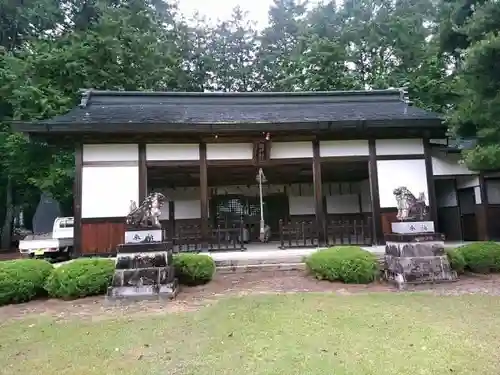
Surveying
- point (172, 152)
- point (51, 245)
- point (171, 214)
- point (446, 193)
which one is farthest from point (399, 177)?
point (51, 245)

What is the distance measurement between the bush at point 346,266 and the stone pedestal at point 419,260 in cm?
45

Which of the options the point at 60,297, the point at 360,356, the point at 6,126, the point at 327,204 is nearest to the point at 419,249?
the point at 360,356

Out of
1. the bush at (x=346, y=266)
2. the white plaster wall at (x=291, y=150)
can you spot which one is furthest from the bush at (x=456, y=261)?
the white plaster wall at (x=291, y=150)

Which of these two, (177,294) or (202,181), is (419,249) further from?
(202,181)

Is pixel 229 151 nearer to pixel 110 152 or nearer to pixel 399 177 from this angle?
pixel 110 152

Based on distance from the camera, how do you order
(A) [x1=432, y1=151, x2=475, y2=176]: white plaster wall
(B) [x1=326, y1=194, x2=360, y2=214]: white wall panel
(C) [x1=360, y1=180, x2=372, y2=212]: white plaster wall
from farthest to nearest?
(B) [x1=326, y1=194, x2=360, y2=214]: white wall panel < (C) [x1=360, y1=180, x2=372, y2=212]: white plaster wall < (A) [x1=432, y1=151, x2=475, y2=176]: white plaster wall

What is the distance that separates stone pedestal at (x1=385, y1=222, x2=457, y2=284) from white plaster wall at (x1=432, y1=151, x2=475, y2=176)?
14.6 ft

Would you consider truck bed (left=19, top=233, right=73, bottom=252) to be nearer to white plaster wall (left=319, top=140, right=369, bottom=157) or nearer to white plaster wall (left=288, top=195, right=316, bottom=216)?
white plaster wall (left=319, top=140, right=369, bottom=157)

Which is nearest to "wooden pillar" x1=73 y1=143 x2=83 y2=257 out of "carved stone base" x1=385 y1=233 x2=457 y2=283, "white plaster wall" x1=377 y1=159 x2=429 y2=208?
"carved stone base" x1=385 y1=233 x2=457 y2=283

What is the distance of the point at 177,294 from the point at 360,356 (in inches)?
143

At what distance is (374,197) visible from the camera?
10.1 meters

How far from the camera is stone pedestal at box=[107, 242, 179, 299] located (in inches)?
236

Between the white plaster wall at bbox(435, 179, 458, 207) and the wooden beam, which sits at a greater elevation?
the wooden beam

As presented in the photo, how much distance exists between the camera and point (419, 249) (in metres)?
6.70
